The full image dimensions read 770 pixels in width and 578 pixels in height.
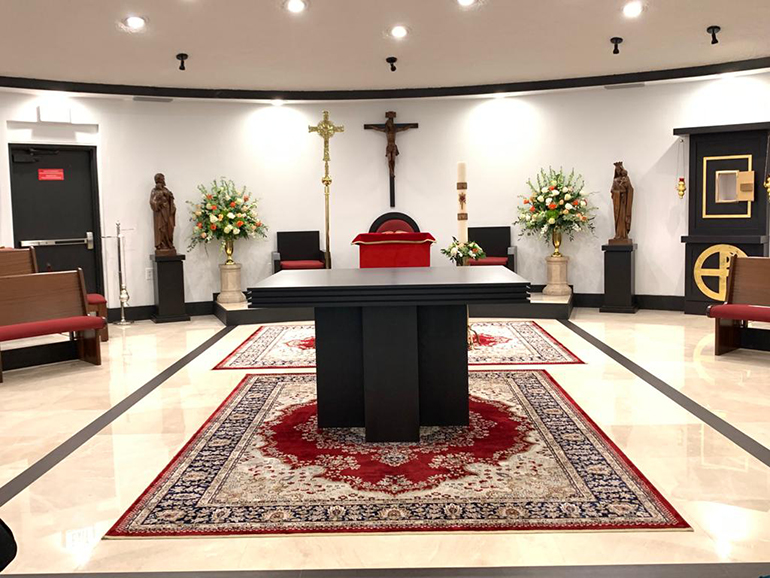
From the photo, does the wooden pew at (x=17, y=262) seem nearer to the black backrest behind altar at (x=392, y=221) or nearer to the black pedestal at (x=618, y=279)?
the black backrest behind altar at (x=392, y=221)

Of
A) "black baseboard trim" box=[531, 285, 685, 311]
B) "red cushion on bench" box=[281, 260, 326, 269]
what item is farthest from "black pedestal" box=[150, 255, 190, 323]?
"black baseboard trim" box=[531, 285, 685, 311]

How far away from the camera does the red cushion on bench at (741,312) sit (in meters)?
5.68

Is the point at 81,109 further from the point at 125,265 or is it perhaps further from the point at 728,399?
the point at 728,399

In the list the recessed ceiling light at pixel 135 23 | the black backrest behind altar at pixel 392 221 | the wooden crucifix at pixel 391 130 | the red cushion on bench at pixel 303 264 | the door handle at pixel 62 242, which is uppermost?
the recessed ceiling light at pixel 135 23

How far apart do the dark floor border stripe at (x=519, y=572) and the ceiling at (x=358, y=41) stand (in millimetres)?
4580

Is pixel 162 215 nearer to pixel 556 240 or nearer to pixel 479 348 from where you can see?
pixel 479 348

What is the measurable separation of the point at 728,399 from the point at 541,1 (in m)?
3.37

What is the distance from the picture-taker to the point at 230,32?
21.6ft

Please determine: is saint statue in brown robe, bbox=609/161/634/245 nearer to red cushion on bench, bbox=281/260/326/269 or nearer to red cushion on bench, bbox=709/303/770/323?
red cushion on bench, bbox=709/303/770/323

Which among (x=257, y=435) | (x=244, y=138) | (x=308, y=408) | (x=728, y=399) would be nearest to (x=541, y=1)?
(x=728, y=399)

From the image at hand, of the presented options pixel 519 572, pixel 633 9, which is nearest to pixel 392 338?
pixel 519 572

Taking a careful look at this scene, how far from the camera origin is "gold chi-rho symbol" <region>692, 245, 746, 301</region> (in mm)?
8414

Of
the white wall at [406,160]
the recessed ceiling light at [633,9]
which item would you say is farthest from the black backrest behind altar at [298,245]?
the recessed ceiling light at [633,9]

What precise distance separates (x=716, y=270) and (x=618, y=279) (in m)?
1.09
